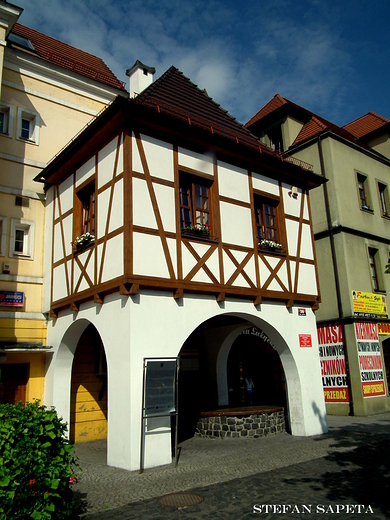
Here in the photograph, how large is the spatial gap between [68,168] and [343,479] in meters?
9.29

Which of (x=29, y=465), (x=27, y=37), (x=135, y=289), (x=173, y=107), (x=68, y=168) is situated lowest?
(x=29, y=465)

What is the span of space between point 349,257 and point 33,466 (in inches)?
570

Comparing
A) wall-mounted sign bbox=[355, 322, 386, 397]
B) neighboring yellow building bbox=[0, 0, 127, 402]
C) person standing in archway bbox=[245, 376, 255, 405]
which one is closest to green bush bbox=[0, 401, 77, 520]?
neighboring yellow building bbox=[0, 0, 127, 402]

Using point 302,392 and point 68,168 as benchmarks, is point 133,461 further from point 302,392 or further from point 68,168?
point 68,168

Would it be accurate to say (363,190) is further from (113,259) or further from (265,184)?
(113,259)

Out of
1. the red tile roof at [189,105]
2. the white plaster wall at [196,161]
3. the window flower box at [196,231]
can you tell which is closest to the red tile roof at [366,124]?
the red tile roof at [189,105]

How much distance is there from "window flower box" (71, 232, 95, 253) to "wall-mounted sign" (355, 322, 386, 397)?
1013cm

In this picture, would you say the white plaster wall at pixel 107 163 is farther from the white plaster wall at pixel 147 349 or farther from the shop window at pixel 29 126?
the shop window at pixel 29 126

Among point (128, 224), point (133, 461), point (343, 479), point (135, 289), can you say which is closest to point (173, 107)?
point (128, 224)

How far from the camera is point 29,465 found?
5004mm

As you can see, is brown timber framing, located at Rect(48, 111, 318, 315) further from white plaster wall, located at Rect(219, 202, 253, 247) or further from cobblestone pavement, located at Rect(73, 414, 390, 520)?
cobblestone pavement, located at Rect(73, 414, 390, 520)

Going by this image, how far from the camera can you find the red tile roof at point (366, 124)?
22031 millimetres

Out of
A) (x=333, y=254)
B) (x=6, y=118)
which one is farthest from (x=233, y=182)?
(x=333, y=254)

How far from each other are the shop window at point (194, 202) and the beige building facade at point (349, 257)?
24.8 ft
